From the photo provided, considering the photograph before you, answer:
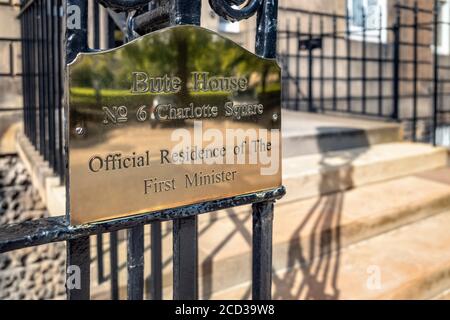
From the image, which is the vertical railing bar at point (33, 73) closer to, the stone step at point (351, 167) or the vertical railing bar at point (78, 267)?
the stone step at point (351, 167)

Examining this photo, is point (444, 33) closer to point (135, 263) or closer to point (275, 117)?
point (275, 117)

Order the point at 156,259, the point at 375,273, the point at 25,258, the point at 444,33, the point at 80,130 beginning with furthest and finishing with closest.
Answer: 1. the point at 444,33
2. the point at 25,258
3. the point at 375,273
4. the point at 156,259
5. the point at 80,130

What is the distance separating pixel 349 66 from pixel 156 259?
7527 millimetres

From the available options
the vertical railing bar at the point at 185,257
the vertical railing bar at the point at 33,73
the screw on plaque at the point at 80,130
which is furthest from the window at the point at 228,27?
the screw on plaque at the point at 80,130

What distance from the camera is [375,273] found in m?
2.55

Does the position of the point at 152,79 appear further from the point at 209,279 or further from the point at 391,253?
the point at 391,253

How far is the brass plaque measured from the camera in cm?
95

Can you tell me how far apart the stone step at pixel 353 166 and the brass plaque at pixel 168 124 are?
2.06 metres

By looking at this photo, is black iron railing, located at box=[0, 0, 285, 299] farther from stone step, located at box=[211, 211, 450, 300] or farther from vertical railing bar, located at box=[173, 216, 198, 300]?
stone step, located at box=[211, 211, 450, 300]

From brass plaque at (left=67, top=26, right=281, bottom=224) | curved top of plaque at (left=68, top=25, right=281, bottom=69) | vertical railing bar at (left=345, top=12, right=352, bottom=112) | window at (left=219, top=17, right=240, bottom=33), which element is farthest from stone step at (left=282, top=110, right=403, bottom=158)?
vertical railing bar at (left=345, top=12, right=352, bottom=112)

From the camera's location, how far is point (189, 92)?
42.7 inches

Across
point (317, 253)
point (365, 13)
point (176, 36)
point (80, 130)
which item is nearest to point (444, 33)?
point (365, 13)

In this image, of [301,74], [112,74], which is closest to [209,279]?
[112,74]

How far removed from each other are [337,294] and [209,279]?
0.70 m
